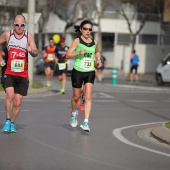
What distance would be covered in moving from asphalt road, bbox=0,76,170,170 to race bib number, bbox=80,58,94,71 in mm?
1170

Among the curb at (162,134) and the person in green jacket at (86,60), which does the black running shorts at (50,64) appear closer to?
the curb at (162,134)

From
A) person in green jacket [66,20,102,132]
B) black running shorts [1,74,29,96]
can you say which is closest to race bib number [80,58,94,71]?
person in green jacket [66,20,102,132]

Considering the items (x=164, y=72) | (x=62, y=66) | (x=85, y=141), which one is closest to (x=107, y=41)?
(x=164, y=72)

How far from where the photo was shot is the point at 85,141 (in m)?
10.2

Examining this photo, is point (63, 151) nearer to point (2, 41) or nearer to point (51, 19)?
point (2, 41)

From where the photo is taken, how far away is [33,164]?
26.2 ft

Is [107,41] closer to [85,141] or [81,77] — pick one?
[81,77]

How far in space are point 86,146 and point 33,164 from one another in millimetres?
1817

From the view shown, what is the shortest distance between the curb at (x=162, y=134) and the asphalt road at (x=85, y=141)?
14 cm

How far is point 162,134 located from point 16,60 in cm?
287

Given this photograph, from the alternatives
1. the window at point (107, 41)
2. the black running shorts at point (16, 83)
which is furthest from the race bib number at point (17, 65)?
the window at point (107, 41)

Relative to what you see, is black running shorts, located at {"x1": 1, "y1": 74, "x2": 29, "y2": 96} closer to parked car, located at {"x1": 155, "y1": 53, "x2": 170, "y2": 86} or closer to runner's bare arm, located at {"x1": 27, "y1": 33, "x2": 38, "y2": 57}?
runner's bare arm, located at {"x1": 27, "y1": 33, "x2": 38, "y2": 57}

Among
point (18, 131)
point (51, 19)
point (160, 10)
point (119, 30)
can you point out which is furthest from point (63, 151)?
point (51, 19)

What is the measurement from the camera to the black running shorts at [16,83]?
35.7ft
